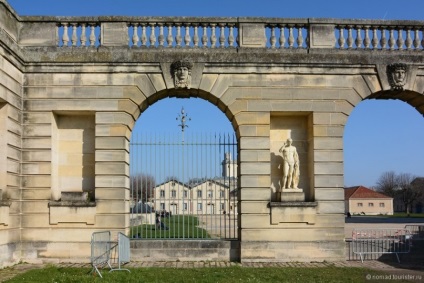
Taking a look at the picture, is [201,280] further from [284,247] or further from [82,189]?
[82,189]

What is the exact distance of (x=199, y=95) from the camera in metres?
13.5

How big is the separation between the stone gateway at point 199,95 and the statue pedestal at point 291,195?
36mm

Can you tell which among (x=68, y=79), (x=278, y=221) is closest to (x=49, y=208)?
(x=68, y=79)

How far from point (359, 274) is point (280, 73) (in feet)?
17.6

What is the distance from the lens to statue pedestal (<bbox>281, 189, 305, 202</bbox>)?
1293 cm

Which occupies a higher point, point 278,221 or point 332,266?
point 278,221

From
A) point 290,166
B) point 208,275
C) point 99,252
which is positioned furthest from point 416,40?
point 99,252

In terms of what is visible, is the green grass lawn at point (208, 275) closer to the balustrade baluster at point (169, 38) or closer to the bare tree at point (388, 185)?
the balustrade baluster at point (169, 38)

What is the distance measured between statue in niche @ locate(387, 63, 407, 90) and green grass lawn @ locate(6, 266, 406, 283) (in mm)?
4922

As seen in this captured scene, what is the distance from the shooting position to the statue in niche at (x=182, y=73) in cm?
1280

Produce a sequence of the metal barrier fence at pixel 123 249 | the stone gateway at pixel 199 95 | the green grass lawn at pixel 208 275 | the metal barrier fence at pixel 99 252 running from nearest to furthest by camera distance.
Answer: the green grass lawn at pixel 208 275 → the metal barrier fence at pixel 99 252 → the metal barrier fence at pixel 123 249 → the stone gateway at pixel 199 95

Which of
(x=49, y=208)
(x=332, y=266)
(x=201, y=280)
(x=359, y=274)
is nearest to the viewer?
(x=201, y=280)

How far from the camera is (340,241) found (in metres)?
12.8

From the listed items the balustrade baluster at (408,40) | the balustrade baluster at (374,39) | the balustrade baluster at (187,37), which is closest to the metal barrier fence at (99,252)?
the balustrade baluster at (187,37)
